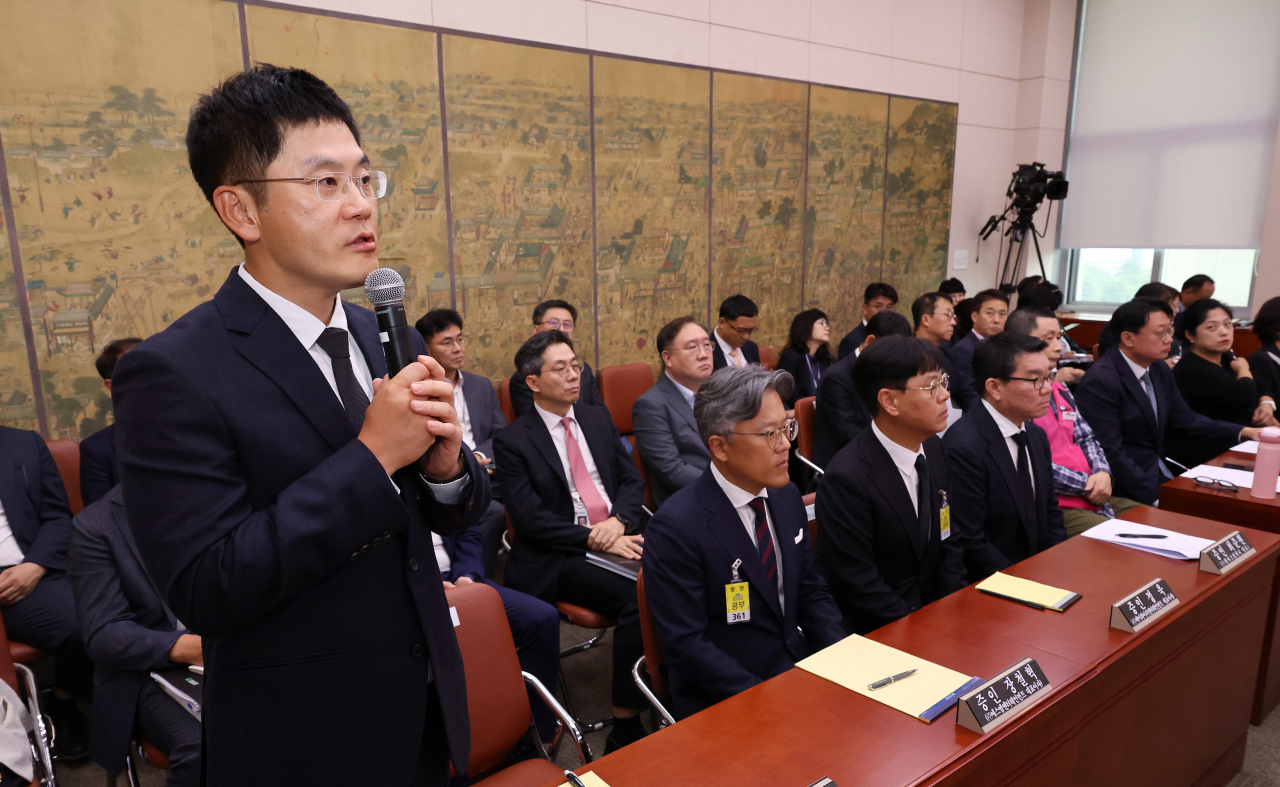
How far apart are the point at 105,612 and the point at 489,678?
45.8 inches

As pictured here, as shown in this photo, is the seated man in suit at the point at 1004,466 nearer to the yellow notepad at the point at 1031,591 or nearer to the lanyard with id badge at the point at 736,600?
the yellow notepad at the point at 1031,591

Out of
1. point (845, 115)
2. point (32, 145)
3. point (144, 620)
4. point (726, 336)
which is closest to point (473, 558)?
point (144, 620)

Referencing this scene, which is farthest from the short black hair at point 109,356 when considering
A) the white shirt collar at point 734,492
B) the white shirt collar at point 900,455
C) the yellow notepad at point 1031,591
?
the yellow notepad at point 1031,591

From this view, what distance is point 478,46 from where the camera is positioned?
4.29m

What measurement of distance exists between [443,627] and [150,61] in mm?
3462

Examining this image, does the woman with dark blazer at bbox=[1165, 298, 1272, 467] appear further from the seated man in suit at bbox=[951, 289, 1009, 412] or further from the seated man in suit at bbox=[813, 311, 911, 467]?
the seated man in suit at bbox=[813, 311, 911, 467]

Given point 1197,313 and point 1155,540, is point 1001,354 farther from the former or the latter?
point 1197,313

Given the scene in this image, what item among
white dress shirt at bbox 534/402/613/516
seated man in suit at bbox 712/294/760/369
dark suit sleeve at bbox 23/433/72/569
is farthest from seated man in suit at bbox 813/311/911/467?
dark suit sleeve at bbox 23/433/72/569

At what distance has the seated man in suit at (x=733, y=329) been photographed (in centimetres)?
507

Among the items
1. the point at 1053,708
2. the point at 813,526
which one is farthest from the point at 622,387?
the point at 1053,708

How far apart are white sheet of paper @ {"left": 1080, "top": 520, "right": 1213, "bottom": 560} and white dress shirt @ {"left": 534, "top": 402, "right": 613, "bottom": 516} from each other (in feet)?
6.10

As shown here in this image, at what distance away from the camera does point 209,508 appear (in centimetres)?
86

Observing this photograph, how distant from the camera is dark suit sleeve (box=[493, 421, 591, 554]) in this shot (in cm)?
294

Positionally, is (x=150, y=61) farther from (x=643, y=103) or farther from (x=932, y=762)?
(x=932, y=762)
